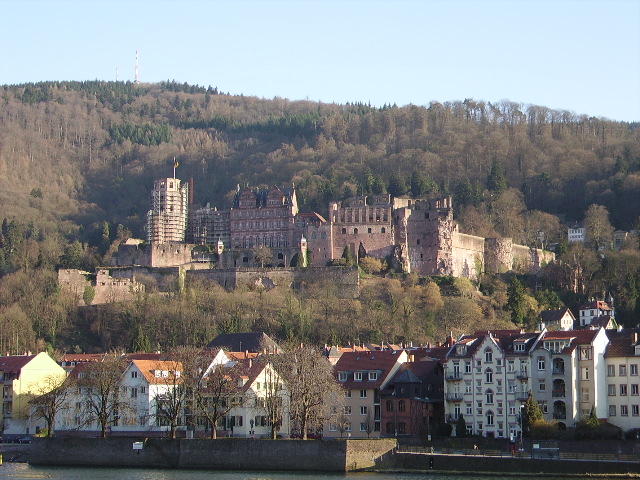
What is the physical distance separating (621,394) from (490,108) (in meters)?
130

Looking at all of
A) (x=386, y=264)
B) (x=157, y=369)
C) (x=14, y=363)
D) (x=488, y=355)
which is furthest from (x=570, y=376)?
(x=386, y=264)

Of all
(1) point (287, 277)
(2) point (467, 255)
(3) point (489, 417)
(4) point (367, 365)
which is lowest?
(3) point (489, 417)

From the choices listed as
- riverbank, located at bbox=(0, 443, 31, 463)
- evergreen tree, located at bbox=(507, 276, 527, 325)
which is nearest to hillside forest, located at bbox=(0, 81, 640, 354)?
evergreen tree, located at bbox=(507, 276, 527, 325)

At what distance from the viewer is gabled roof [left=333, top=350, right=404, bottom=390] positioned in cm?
7931

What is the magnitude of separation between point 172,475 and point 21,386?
28750 mm

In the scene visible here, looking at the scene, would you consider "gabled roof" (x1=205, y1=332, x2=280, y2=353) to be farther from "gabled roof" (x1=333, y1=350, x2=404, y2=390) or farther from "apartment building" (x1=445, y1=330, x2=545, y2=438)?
"apartment building" (x1=445, y1=330, x2=545, y2=438)

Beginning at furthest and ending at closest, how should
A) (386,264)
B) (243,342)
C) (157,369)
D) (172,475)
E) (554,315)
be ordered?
(386,264) → (554,315) → (243,342) → (157,369) → (172,475)

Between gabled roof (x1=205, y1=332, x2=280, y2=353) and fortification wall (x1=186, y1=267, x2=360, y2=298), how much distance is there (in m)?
25.6

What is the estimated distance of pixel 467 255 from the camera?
138 meters

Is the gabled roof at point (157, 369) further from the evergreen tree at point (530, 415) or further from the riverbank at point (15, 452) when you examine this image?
the evergreen tree at point (530, 415)

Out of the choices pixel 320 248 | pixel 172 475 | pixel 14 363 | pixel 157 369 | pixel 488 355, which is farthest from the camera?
pixel 320 248

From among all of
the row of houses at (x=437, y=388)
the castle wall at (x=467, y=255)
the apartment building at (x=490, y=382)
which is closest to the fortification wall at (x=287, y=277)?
the castle wall at (x=467, y=255)

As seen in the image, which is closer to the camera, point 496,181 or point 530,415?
point 530,415

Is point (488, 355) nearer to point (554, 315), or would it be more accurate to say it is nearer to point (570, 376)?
point (570, 376)
